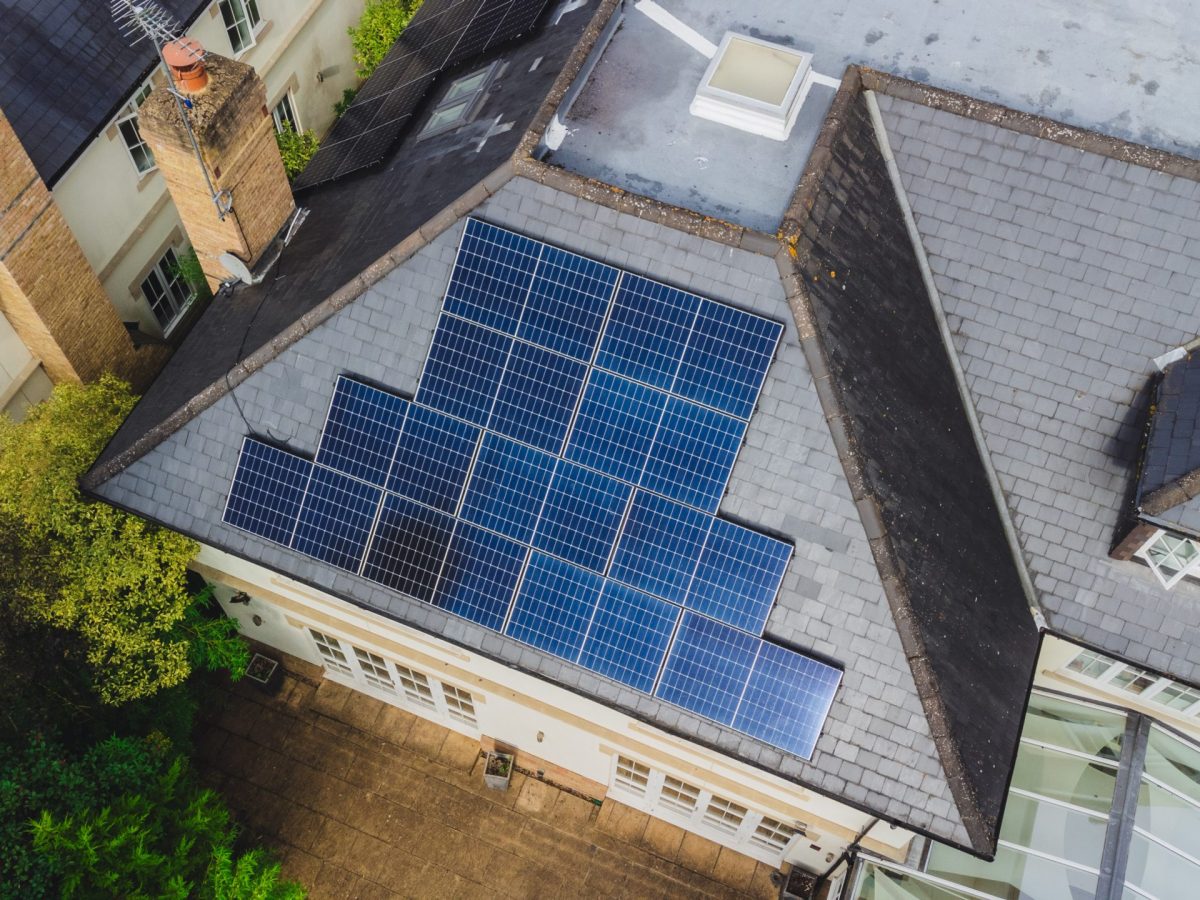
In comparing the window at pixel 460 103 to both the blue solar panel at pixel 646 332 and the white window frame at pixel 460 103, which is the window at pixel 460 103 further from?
the blue solar panel at pixel 646 332

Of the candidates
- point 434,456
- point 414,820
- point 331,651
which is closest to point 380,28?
point 434,456

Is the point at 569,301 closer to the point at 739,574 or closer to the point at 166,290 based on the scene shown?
the point at 739,574

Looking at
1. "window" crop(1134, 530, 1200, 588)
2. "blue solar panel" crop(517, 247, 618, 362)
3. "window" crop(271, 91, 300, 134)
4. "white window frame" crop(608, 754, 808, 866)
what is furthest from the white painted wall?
"window" crop(271, 91, 300, 134)

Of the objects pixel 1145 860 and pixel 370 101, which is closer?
pixel 1145 860

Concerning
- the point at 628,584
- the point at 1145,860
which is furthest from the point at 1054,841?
the point at 628,584

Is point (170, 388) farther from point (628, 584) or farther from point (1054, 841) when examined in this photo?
point (1054, 841)

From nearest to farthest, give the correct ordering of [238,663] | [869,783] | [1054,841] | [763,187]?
[869,783] → [763,187] → [1054,841] → [238,663]

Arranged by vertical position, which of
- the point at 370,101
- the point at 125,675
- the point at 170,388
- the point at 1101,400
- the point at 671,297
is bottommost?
the point at 125,675

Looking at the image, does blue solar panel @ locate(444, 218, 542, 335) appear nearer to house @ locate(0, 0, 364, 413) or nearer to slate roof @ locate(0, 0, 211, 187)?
house @ locate(0, 0, 364, 413)
